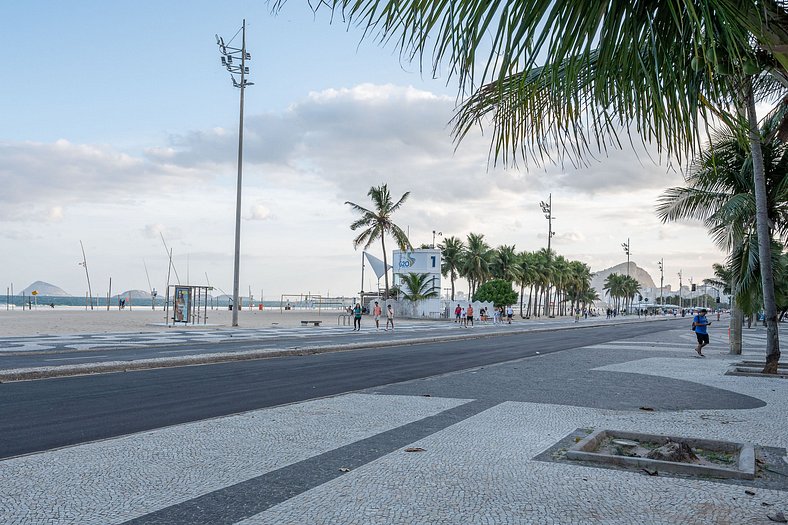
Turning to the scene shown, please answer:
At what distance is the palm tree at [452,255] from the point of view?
101438 millimetres

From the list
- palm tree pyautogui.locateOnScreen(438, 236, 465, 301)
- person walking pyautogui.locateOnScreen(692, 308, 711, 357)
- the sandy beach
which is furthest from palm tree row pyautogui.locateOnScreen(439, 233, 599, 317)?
person walking pyautogui.locateOnScreen(692, 308, 711, 357)

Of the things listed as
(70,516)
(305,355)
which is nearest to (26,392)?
(70,516)

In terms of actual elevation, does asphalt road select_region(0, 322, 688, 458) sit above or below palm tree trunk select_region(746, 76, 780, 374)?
below

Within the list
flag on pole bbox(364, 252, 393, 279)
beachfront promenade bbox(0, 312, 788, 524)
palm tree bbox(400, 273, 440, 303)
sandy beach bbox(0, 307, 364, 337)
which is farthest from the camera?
flag on pole bbox(364, 252, 393, 279)

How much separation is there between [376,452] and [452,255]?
9573 centimetres

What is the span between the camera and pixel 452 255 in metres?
102

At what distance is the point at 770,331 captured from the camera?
14898 mm

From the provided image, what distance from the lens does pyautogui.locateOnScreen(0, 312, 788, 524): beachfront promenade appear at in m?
4.62

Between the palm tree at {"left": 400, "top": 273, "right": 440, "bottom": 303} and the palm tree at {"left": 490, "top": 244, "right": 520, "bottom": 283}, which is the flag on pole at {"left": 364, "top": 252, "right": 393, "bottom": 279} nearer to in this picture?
the palm tree at {"left": 400, "top": 273, "right": 440, "bottom": 303}

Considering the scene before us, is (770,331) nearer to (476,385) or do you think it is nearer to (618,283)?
(476,385)

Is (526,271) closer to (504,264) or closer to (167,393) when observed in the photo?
(504,264)

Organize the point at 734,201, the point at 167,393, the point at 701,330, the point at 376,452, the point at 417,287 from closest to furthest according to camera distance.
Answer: the point at 376,452 < the point at 167,393 < the point at 734,201 < the point at 701,330 < the point at 417,287

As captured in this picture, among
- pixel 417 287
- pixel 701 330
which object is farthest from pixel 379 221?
pixel 701 330

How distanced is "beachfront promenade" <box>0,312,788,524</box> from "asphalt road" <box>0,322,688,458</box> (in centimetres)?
8
